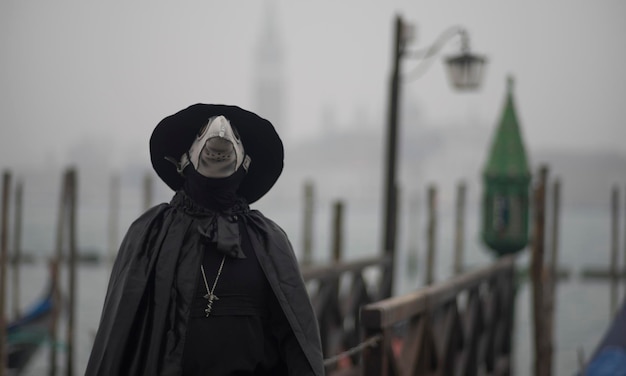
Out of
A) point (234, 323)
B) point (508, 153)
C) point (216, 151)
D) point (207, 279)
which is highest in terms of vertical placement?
point (508, 153)

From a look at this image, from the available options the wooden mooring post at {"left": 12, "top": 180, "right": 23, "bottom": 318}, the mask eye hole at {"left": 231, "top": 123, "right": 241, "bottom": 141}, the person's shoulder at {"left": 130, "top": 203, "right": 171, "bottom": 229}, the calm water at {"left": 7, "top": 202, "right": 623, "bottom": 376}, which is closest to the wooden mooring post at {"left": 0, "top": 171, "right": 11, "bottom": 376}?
the calm water at {"left": 7, "top": 202, "right": 623, "bottom": 376}

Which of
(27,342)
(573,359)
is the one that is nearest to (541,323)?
(27,342)

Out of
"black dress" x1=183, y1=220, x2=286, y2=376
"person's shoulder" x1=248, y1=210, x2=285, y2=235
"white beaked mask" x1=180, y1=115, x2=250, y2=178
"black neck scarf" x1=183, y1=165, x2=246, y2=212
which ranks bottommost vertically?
"black dress" x1=183, y1=220, x2=286, y2=376

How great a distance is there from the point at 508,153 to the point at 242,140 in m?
8.52

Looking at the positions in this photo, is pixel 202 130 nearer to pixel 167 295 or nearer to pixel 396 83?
pixel 167 295

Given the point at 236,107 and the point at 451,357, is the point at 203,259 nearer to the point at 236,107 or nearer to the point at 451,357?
the point at 236,107

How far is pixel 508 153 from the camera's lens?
36.3 feet

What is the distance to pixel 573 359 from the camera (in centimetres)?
2317

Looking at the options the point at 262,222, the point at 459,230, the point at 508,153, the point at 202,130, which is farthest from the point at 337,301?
the point at 459,230

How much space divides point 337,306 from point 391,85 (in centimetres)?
238

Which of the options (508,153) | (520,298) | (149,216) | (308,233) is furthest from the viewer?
(520,298)

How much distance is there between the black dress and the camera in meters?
2.69

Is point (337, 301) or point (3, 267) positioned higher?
point (337, 301)

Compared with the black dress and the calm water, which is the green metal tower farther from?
the black dress
